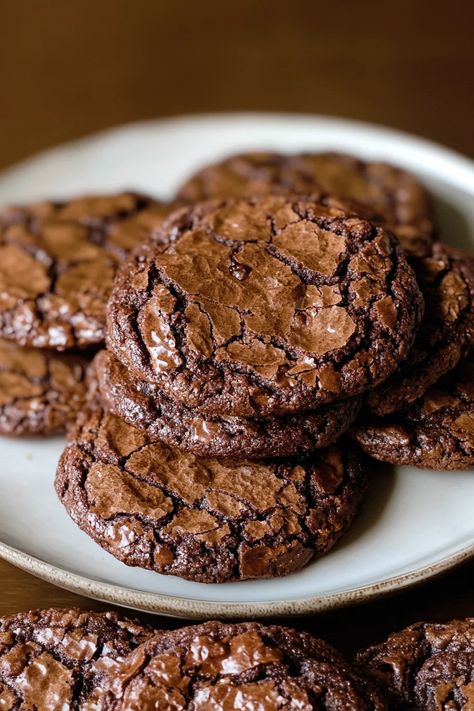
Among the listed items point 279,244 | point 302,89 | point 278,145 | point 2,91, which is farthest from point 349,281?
point 2,91

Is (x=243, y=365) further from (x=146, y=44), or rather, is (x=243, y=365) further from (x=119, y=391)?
(x=146, y=44)

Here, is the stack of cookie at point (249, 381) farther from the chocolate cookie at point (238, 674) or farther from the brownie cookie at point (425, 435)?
the chocolate cookie at point (238, 674)

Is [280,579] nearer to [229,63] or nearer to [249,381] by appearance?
[249,381]

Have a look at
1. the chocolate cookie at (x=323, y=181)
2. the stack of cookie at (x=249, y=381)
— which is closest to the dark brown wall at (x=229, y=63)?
the chocolate cookie at (x=323, y=181)

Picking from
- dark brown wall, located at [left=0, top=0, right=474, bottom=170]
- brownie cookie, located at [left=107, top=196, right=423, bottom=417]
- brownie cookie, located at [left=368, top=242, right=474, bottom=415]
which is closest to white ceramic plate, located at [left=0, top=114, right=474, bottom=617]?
brownie cookie, located at [left=368, top=242, right=474, bottom=415]

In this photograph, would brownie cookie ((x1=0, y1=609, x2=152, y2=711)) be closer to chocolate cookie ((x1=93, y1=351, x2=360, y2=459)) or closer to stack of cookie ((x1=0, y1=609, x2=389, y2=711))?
stack of cookie ((x1=0, y1=609, x2=389, y2=711))
